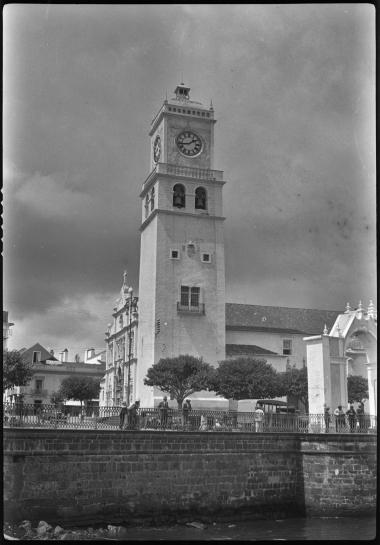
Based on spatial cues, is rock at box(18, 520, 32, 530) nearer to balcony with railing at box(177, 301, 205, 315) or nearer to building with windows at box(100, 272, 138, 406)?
balcony with railing at box(177, 301, 205, 315)

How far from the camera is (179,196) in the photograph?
5166 cm

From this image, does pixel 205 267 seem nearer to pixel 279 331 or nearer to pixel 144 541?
pixel 279 331

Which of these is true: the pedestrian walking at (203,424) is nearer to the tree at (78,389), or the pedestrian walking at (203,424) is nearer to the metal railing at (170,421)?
the metal railing at (170,421)

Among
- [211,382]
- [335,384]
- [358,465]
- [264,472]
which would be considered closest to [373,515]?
[358,465]

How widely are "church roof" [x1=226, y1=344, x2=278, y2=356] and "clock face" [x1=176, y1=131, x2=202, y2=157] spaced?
648 inches

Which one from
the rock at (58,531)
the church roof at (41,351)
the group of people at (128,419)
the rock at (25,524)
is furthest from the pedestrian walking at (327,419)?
the church roof at (41,351)

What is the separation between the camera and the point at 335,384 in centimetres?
3109

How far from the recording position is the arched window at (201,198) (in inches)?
2048

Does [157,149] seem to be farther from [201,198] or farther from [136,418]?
[136,418]

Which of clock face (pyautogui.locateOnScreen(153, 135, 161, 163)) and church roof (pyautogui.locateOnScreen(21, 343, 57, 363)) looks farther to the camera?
church roof (pyautogui.locateOnScreen(21, 343, 57, 363))

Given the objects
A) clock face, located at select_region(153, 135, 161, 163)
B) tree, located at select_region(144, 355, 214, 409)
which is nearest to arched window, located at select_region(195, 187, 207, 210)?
clock face, located at select_region(153, 135, 161, 163)

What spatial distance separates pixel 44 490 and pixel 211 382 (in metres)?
23.3

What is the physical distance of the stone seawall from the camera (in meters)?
21.8

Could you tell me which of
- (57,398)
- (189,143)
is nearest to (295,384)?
(189,143)
